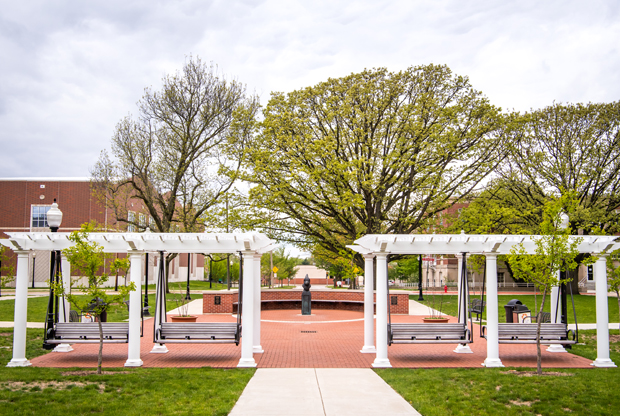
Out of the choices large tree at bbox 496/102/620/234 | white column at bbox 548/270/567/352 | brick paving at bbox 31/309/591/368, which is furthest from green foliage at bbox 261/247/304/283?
white column at bbox 548/270/567/352

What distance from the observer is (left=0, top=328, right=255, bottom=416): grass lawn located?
24.5 feet

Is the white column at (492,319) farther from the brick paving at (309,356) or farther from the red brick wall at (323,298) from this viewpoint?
the red brick wall at (323,298)

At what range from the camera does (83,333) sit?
11.4m

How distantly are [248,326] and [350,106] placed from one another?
15.2m

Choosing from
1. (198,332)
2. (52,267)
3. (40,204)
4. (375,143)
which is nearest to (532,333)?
(198,332)

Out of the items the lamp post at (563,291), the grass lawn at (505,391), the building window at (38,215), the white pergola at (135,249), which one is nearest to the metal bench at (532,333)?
the lamp post at (563,291)

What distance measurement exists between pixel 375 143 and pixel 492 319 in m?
14.5

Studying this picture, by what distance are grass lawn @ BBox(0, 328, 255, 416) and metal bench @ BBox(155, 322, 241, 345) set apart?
99 centimetres

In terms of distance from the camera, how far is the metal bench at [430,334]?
1153 cm

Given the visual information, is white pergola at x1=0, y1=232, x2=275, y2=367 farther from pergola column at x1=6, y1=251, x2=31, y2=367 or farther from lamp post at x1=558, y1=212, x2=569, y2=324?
lamp post at x1=558, y1=212, x2=569, y2=324

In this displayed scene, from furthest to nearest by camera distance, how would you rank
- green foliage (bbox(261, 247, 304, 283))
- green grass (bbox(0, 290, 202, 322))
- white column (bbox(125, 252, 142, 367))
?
green foliage (bbox(261, 247, 304, 283)) → green grass (bbox(0, 290, 202, 322)) → white column (bbox(125, 252, 142, 367))

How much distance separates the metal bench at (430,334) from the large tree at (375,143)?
11771 millimetres

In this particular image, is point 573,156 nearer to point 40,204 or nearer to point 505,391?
point 505,391

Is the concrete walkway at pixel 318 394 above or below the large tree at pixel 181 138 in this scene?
below
